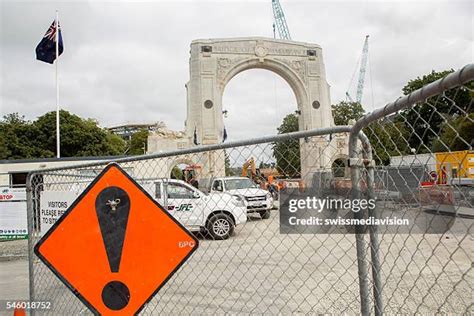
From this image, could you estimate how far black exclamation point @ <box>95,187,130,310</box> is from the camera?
2.41 metres

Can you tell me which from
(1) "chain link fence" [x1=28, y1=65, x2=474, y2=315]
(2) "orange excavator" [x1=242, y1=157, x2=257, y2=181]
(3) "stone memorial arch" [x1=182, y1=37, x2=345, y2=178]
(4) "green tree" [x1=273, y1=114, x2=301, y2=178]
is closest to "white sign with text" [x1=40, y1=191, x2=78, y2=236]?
(1) "chain link fence" [x1=28, y1=65, x2=474, y2=315]

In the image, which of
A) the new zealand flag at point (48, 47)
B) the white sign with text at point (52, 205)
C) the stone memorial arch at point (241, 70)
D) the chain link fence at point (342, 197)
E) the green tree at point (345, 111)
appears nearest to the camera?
the chain link fence at point (342, 197)

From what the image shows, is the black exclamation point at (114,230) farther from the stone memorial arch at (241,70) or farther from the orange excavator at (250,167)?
the stone memorial arch at (241,70)

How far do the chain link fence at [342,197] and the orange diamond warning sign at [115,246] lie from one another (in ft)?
2.32

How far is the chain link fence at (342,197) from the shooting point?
201 centimetres

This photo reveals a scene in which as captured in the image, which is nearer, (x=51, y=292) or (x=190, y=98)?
(x=51, y=292)

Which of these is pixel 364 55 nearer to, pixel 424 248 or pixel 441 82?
pixel 424 248

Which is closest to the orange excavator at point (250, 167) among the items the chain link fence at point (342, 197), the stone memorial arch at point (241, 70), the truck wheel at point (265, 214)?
the chain link fence at point (342, 197)

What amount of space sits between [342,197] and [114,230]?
176 cm

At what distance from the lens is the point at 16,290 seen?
652cm

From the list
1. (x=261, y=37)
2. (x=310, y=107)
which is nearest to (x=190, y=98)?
(x=261, y=37)

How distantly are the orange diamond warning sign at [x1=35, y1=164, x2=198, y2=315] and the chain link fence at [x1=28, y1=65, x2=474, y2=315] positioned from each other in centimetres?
71

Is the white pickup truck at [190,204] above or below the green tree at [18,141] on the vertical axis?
below

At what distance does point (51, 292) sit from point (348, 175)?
18.5ft
